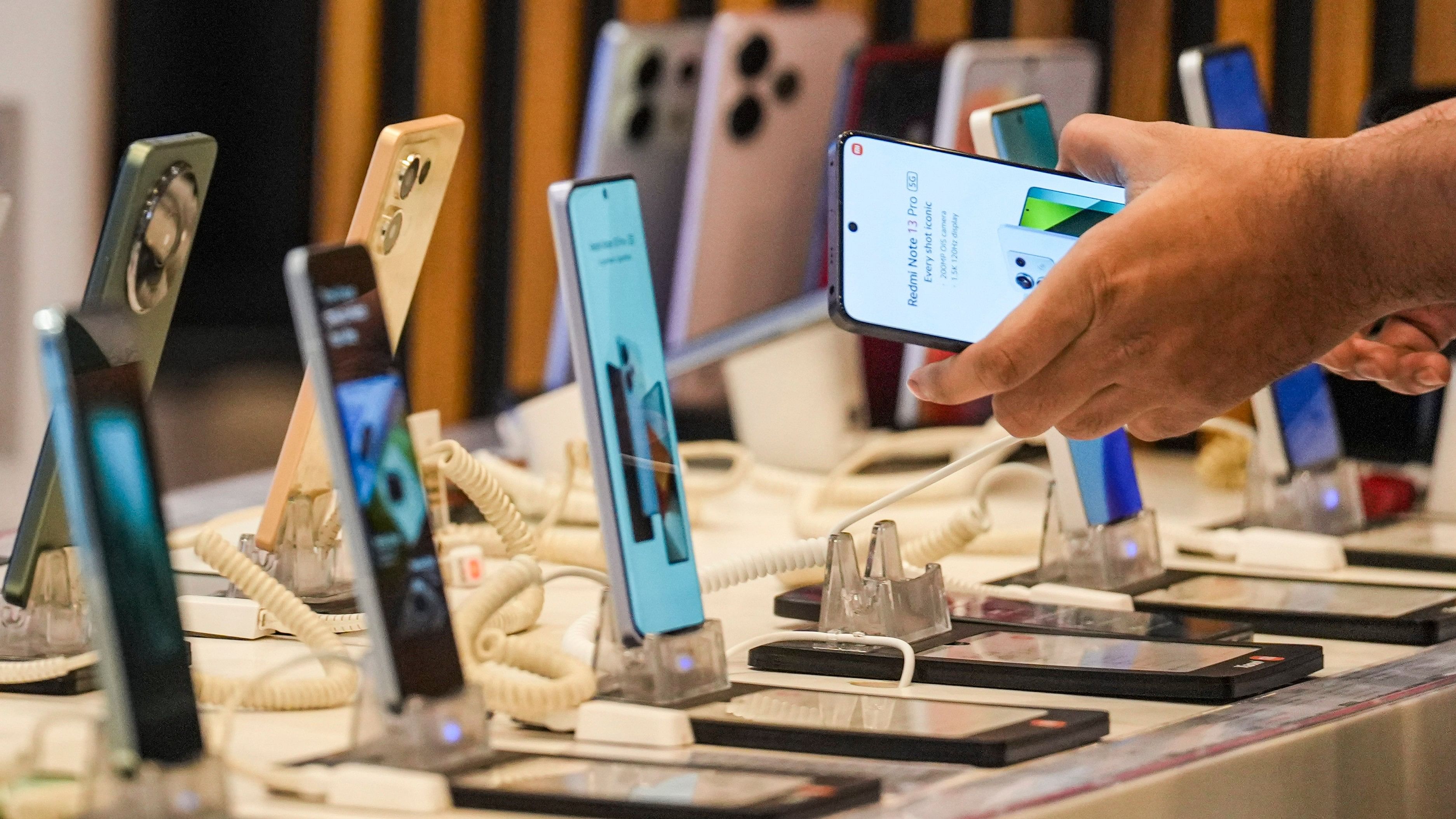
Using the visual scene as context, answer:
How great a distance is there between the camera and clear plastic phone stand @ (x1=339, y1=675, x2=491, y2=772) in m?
0.75

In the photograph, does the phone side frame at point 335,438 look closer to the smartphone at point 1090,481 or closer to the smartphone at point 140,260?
the smartphone at point 140,260

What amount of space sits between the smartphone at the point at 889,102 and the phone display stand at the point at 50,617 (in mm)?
1105

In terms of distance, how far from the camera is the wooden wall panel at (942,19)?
2.35 m

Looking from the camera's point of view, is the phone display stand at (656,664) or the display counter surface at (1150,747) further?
the phone display stand at (656,664)

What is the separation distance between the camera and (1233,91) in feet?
4.56

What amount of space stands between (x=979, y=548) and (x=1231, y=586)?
22 centimetres

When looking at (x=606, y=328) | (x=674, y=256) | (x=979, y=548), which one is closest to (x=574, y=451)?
(x=979, y=548)

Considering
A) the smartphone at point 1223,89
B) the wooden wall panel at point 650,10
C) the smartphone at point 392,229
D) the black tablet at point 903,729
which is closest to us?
the black tablet at point 903,729

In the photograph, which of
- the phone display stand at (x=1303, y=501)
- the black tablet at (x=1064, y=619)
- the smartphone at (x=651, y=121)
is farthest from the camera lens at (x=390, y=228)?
the smartphone at (x=651, y=121)

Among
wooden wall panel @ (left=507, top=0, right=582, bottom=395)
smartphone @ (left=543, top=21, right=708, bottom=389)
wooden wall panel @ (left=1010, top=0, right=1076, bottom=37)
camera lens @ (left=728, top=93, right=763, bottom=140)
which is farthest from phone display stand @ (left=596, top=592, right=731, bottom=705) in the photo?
wooden wall panel @ (left=507, top=0, right=582, bottom=395)

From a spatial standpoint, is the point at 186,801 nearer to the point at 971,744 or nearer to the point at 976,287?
the point at 971,744

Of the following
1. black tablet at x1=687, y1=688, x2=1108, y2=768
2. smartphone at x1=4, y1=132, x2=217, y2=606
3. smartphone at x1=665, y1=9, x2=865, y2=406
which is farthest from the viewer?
smartphone at x1=665, y1=9, x2=865, y2=406

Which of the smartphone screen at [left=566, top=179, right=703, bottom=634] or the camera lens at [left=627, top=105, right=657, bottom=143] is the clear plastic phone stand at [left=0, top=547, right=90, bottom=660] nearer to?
the smartphone screen at [left=566, top=179, right=703, bottom=634]

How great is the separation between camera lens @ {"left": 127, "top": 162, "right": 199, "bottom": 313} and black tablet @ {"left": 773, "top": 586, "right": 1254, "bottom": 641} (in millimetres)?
398
